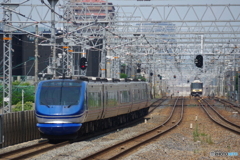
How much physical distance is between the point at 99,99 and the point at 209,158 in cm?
848

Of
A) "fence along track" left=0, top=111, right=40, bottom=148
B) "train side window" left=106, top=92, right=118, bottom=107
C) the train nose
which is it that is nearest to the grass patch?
"train side window" left=106, top=92, right=118, bottom=107

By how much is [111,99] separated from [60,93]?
18.9 ft

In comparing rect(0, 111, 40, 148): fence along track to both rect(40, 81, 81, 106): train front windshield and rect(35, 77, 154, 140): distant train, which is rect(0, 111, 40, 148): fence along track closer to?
rect(35, 77, 154, 140): distant train

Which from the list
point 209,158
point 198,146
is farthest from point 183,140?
point 209,158

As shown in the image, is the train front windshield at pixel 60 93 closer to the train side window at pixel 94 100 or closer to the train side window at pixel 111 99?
the train side window at pixel 94 100

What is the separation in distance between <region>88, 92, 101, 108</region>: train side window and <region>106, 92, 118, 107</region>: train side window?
1805 millimetres

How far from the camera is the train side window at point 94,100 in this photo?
65.5 feet

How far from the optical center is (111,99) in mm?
24172

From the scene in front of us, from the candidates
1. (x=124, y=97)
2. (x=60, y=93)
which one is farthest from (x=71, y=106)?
(x=124, y=97)

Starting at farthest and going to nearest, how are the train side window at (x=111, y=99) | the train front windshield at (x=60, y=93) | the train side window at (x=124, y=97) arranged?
the train side window at (x=124, y=97), the train side window at (x=111, y=99), the train front windshield at (x=60, y=93)

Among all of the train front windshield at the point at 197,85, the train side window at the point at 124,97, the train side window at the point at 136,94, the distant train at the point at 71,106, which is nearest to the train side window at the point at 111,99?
the distant train at the point at 71,106

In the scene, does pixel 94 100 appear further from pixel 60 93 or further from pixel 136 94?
pixel 136 94

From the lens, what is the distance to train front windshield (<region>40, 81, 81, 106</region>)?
60.8 ft

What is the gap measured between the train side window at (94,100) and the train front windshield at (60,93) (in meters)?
0.99
